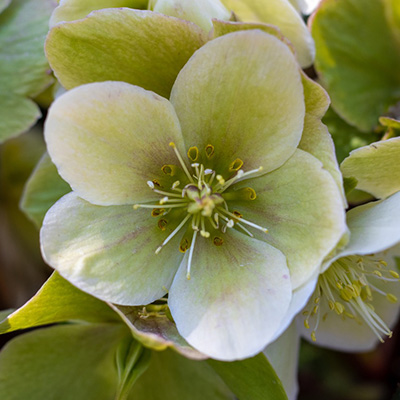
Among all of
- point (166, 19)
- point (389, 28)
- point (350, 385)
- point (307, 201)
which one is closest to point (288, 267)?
point (307, 201)

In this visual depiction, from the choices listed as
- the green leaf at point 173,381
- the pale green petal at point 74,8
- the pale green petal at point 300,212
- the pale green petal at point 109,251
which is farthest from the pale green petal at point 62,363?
the pale green petal at point 74,8

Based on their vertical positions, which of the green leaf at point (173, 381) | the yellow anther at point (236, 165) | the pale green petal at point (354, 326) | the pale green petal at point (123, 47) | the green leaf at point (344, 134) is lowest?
the pale green petal at point (354, 326)

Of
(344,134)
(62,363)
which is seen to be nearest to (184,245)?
(62,363)

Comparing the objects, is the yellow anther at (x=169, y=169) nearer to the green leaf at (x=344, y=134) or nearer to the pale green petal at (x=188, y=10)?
the pale green petal at (x=188, y=10)

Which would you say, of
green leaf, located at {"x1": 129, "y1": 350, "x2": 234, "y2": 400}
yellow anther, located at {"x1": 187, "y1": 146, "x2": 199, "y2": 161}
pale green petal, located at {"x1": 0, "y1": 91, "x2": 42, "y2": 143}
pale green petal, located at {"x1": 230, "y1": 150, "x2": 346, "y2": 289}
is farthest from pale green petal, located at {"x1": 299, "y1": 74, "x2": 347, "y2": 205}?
pale green petal, located at {"x1": 0, "y1": 91, "x2": 42, "y2": 143}

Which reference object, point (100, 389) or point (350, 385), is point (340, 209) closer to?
point (100, 389)

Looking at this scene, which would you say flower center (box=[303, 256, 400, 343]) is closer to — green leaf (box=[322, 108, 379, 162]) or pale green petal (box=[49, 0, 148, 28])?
green leaf (box=[322, 108, 379, 162])
